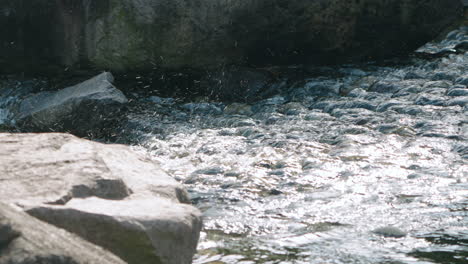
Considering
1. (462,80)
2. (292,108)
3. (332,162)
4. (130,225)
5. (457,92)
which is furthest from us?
(462,80)

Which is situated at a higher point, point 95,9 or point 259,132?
point 95,9

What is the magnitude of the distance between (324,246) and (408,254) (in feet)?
1.59

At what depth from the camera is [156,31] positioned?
8.41m

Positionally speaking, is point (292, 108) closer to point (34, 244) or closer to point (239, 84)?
point (239, 84)

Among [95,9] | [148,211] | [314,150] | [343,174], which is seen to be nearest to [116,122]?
[95,9]

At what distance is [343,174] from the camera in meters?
5.39

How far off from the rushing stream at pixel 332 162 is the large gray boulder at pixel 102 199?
1.82 feet

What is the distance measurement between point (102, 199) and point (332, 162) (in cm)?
277

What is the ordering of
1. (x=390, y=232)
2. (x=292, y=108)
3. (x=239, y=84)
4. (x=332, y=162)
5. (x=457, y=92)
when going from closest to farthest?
(x=390, y=232)
(x=332, y=162)
(x=457, y=92)
(x=292, y=108)
(x=239, y=84)

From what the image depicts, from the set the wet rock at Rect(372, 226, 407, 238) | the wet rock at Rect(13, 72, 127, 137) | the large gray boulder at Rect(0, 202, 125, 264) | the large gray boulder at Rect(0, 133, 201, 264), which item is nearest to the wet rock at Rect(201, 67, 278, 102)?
the wet rock at Rect(13, 72, 127, 137)

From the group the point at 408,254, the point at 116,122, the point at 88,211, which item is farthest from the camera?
the point at 116,122

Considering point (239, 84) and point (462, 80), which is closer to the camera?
point (462, 80)

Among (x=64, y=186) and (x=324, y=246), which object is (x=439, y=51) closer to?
(x=324, y=246)

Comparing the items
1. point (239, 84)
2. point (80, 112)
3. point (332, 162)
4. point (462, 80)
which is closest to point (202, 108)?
point (239, 84)
